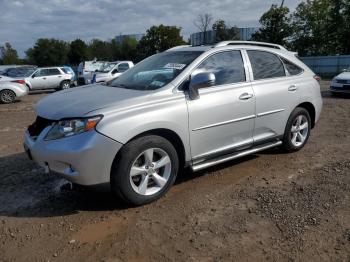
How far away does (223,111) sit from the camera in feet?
14.9

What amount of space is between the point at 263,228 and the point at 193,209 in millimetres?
776

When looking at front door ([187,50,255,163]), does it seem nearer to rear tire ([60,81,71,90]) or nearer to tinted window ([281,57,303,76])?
tinted window ([281,57,303,76])

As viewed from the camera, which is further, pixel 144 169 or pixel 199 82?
pixel 199 82

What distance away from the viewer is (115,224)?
3.72 m

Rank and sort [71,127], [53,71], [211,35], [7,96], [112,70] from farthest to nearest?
[211,35], [53,71], [112,70], [7,96], [71,127]

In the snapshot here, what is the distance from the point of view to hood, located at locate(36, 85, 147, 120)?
382 cm

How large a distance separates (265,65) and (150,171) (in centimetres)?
238

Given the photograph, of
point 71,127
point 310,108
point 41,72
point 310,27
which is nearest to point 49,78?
point 41,72

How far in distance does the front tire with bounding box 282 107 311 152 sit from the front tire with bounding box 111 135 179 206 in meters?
2.18

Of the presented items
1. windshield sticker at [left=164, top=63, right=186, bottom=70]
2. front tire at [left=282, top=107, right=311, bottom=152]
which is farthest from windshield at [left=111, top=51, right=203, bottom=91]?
front tire at [left=282, top=107, right=311, bottom=152]

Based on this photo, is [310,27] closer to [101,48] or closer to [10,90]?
[10,90]

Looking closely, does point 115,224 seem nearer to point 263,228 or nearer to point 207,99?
point 263,228

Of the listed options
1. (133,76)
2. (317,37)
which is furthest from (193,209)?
(317,37)

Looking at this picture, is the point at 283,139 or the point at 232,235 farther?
the point at 283,139
